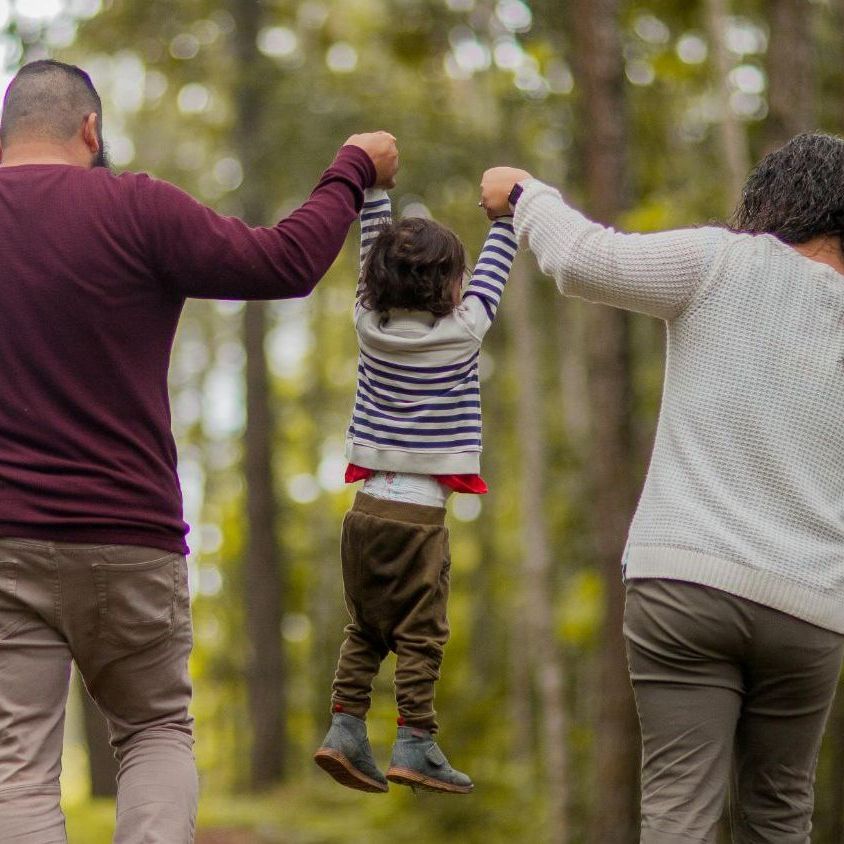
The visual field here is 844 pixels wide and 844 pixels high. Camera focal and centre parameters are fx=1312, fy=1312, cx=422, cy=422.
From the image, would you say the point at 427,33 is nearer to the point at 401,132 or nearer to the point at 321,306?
the point at 401,132

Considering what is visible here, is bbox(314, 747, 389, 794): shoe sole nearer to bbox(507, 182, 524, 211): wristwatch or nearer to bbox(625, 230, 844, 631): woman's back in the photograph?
bbox(625, 230, 844, 631): woman's back

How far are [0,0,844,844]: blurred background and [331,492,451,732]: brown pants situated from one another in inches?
177

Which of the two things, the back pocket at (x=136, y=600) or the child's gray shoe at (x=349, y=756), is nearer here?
the back pocket at (x=136, y=600)

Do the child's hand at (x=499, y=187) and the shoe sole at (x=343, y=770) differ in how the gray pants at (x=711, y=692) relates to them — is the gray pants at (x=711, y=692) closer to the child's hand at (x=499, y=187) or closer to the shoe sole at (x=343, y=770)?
the shoe sole at (x=343, y=770)

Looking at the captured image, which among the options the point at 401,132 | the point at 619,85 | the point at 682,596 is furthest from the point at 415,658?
the point at 401,132

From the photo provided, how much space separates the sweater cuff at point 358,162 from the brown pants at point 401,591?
2.77ft

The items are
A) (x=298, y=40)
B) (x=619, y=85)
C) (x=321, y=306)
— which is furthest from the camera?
(x=321, y=306)

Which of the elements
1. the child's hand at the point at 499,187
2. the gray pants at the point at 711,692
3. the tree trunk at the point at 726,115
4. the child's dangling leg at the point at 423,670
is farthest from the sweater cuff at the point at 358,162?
the tree trunk at the point at 726,115

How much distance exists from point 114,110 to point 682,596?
17.3 meters

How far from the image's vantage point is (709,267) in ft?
10.1

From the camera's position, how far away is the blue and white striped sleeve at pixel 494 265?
11.4 feet

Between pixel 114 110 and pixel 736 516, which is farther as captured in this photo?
pixel 114 110

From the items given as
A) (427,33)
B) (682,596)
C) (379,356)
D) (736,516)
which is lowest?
(682,596)

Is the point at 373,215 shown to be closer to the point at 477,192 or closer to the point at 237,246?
the point at 237,246
